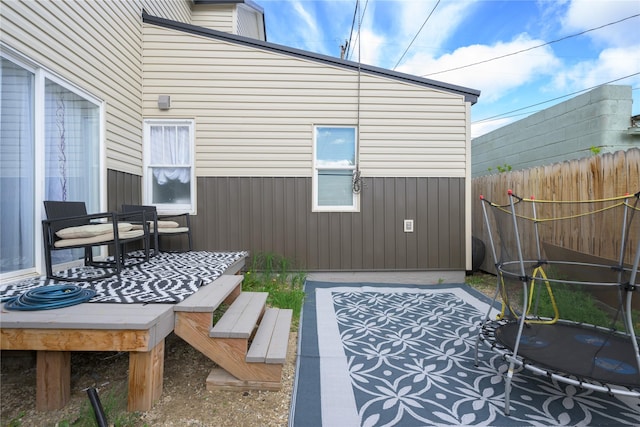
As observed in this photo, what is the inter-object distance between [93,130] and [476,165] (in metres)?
8.82

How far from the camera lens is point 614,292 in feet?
5.49

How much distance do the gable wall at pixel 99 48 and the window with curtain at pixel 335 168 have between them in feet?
8.13

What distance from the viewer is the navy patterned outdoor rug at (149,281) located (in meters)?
1.93

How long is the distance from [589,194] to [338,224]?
2797mm

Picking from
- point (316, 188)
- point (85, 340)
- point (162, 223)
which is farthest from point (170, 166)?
point (85, 340)

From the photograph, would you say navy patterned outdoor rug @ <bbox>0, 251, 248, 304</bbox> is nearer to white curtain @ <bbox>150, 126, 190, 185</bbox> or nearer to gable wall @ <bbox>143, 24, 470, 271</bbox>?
gable wall @ <bbox>143, 24, 470, 271</bbox>

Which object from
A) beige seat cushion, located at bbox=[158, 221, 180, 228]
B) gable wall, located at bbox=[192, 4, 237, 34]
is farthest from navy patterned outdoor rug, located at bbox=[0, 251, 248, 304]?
gable wall, located at bbox=[192, 4, 237, 34]

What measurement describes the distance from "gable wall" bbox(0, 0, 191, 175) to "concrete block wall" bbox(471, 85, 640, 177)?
6426 millimetres

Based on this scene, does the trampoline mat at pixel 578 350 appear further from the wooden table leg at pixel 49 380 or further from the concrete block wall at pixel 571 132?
the concrete block wall at pixel 571 132

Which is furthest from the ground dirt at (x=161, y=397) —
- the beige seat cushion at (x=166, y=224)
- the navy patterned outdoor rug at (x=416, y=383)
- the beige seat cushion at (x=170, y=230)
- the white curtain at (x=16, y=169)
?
the beige seat cushion at (x=166, y=224)

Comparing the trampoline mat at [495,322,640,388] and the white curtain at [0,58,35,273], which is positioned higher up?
the white curtain at [0,58,35,273]

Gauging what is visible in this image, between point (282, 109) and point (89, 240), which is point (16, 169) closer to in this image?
point (89, 240)

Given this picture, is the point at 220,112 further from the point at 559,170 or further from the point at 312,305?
the point at 559,170

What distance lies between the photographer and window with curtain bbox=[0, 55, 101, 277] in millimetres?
2262
